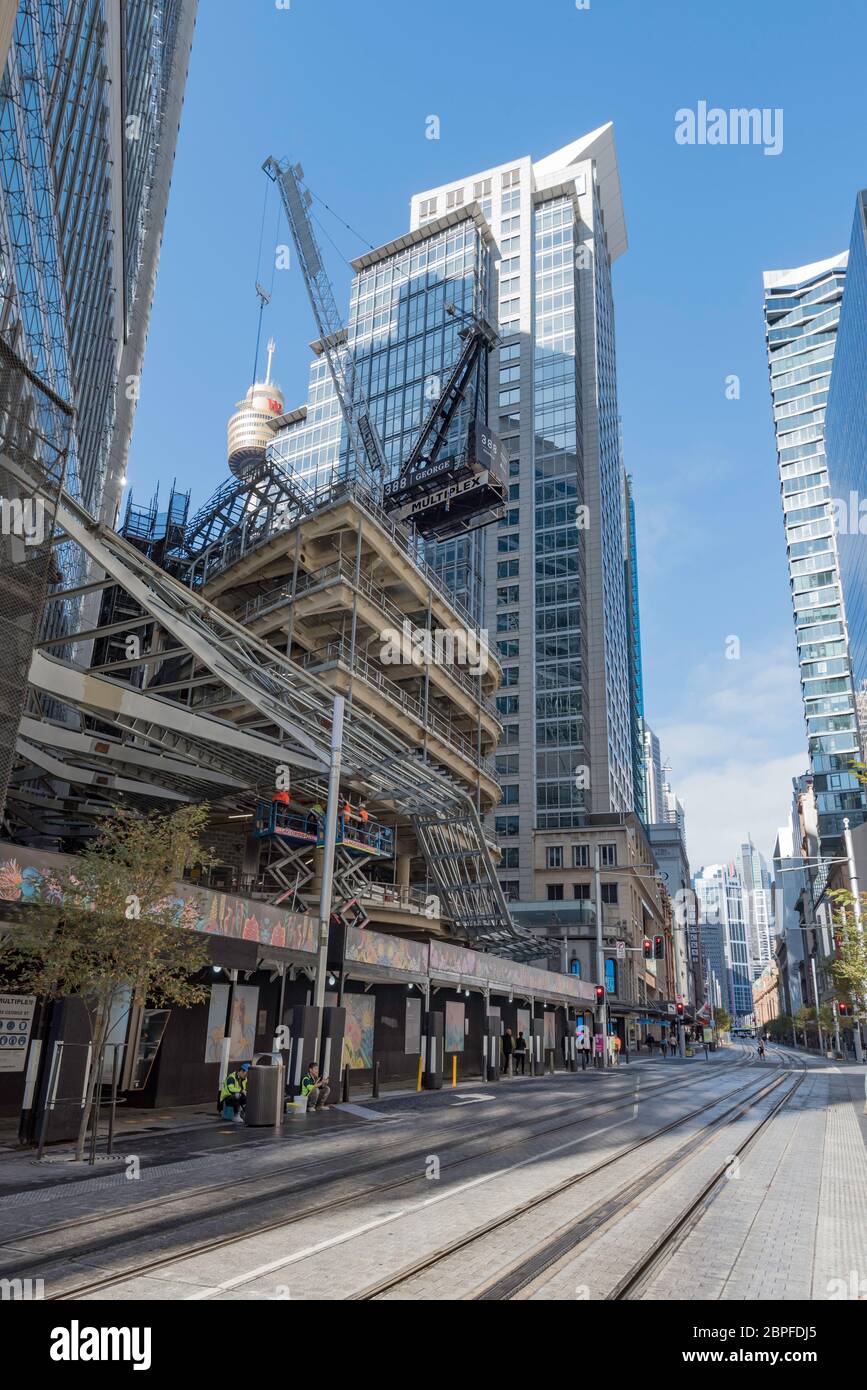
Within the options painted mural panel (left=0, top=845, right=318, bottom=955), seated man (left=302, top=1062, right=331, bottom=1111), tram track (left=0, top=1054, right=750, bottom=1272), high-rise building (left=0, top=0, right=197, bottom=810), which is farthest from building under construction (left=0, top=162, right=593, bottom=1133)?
tram track (left=0, top=1054, right=750, bottom=1272)

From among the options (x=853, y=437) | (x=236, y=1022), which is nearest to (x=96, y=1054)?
(x=236, y=1022)

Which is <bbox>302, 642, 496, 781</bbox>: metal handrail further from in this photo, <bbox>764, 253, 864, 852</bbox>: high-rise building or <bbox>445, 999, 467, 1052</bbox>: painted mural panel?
<bbox>764, 253, 864, 852</bbox>: high-rise building

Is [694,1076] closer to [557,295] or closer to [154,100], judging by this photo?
[154,100]

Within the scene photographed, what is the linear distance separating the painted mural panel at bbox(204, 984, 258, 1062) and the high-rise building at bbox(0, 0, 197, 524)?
17.6 m

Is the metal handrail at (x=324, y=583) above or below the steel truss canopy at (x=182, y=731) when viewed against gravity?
above

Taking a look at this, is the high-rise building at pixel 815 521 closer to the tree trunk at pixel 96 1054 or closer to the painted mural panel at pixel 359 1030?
the painted mural panel at pixel 359 1030

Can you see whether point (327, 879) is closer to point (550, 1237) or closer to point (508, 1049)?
point (550, 1237)

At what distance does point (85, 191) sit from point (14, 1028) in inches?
1507

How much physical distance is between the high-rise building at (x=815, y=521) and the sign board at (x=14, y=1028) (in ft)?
416

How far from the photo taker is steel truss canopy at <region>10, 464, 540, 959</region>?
2545 cm

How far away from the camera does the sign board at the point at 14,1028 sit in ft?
60.5

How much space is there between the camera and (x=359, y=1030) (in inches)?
1191

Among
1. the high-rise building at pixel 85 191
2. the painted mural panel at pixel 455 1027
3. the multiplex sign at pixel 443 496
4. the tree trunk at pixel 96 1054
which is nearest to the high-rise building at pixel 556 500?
the multiplex sign at pixel 443 496
